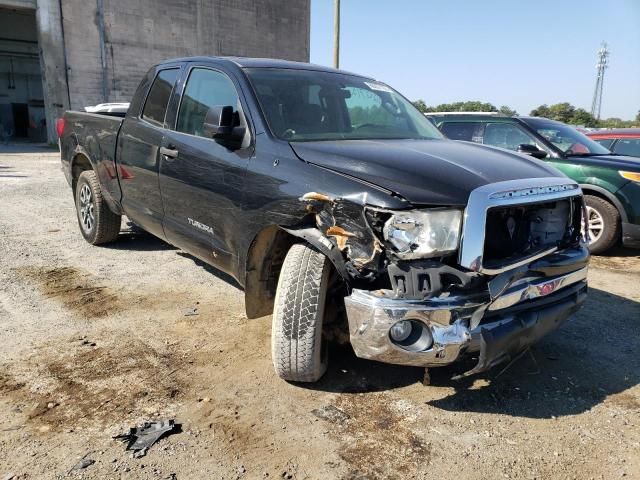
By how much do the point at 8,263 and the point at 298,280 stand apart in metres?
3.97

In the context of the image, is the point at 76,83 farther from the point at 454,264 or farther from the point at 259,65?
the point at 454,264

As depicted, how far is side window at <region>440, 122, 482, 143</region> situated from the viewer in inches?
297

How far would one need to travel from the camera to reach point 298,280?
9.40ft

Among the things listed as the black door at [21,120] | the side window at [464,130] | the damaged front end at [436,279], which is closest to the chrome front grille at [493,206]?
the damaged front end at [436,279]

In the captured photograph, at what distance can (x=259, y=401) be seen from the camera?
2947mm

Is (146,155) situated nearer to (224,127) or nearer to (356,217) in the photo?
(224,127)

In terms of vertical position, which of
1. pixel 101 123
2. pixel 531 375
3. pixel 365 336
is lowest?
pixel 531 375

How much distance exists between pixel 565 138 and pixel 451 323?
5694 millimetres

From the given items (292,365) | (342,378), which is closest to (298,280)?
(292,365)

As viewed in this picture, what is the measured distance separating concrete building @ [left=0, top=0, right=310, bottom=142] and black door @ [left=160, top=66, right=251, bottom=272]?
69.2ft

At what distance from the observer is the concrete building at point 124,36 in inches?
852

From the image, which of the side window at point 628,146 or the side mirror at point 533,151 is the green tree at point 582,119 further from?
the side mirror at point 533,151

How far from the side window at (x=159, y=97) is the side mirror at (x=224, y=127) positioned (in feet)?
3.90

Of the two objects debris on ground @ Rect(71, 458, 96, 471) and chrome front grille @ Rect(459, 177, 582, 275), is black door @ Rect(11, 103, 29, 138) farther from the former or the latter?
chrome front grille @ Rect(459, 177, 582, 275)
